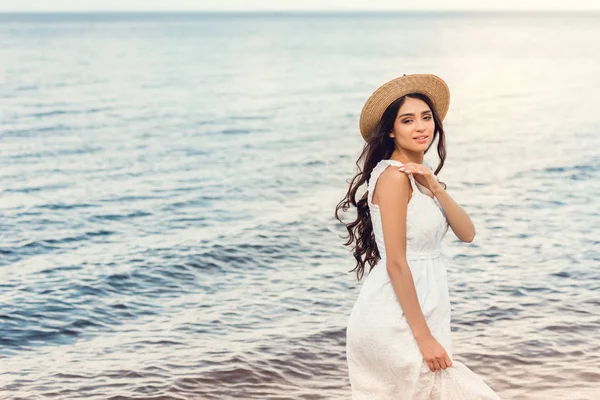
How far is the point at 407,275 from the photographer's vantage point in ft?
12.4

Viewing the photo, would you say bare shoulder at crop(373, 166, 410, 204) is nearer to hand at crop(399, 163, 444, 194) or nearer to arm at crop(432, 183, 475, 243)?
hand at crop(399, 163, 444, 194)

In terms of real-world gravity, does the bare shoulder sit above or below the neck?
below

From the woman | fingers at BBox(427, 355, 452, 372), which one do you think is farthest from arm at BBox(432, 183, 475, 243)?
fingers at BBox(427, 355, 452, 372)

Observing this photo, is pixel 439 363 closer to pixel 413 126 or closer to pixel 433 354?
pixel 433 354

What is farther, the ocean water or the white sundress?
the ocean water

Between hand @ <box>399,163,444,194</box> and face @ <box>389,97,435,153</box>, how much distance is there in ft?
0.49

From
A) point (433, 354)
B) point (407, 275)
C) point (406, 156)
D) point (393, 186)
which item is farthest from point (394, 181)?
point (433, 354)

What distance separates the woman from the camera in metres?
3.80

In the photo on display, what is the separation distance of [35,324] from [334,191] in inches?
330

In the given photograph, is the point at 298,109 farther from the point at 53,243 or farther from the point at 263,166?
the point at 53,243

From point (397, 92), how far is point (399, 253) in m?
0.73

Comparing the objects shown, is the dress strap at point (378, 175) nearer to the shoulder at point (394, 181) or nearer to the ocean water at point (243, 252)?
the shoulder at point (394, 181)

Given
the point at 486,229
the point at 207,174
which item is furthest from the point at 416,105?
the point at 207,174

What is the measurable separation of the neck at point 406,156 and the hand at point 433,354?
0.81 meters
